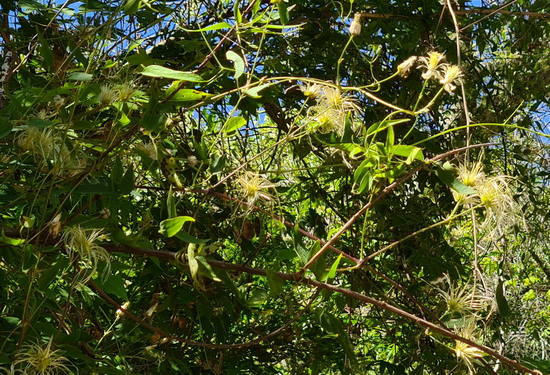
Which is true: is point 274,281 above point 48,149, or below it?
below

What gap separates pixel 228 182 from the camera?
1.19 m

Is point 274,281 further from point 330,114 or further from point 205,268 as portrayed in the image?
point 330,114

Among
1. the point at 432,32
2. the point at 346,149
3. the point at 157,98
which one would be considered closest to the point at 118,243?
the point at 157,98

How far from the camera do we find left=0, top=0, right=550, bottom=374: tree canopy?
2.59 ft

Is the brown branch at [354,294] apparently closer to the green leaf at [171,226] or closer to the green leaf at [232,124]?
the green leaf at [171,226]

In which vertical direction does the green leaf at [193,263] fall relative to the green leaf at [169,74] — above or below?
below

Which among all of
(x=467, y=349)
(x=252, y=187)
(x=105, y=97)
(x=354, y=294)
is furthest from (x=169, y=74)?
A: (x=467, y=349)

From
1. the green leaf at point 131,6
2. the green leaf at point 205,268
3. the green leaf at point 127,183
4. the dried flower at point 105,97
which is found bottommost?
the green leaf at point 205,268

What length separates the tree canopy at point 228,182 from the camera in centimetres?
79

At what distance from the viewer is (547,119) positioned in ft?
8.84

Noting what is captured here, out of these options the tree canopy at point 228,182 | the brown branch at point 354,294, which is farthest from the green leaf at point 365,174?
the brown branch at point 354,294

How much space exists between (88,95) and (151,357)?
51 cm

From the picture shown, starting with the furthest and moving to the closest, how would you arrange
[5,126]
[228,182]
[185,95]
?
[228,182]
[185,95]
[5,126]

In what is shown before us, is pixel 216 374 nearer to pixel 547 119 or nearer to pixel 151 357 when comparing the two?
pixel 151 357
